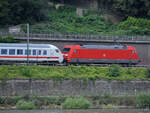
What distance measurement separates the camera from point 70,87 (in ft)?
150

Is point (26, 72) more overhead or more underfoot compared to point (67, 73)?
more overhead

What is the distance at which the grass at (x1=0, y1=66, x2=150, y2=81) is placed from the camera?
151ft

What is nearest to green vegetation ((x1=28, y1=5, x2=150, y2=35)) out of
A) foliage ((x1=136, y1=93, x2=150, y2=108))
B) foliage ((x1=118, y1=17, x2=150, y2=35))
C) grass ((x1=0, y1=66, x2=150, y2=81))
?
foliage ((x1=118, y1=17, x2=150, y2=35))

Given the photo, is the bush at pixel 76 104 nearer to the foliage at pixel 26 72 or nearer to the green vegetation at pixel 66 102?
the green vegetation at pixel 66 102

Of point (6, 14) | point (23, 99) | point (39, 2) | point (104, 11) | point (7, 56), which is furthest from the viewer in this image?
point (104, 11)

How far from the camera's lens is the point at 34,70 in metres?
47.5

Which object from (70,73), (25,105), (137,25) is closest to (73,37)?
(70,73)

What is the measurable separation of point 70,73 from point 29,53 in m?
6.75

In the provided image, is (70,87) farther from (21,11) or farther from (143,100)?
(21,11)

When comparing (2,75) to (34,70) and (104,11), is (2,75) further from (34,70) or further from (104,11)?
(104,11)

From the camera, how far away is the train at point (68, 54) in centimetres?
5091

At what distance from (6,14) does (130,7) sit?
2543 centimetres

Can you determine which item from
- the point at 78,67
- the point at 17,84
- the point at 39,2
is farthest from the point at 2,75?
the point at 39,2

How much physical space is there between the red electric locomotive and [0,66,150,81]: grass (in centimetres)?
369
